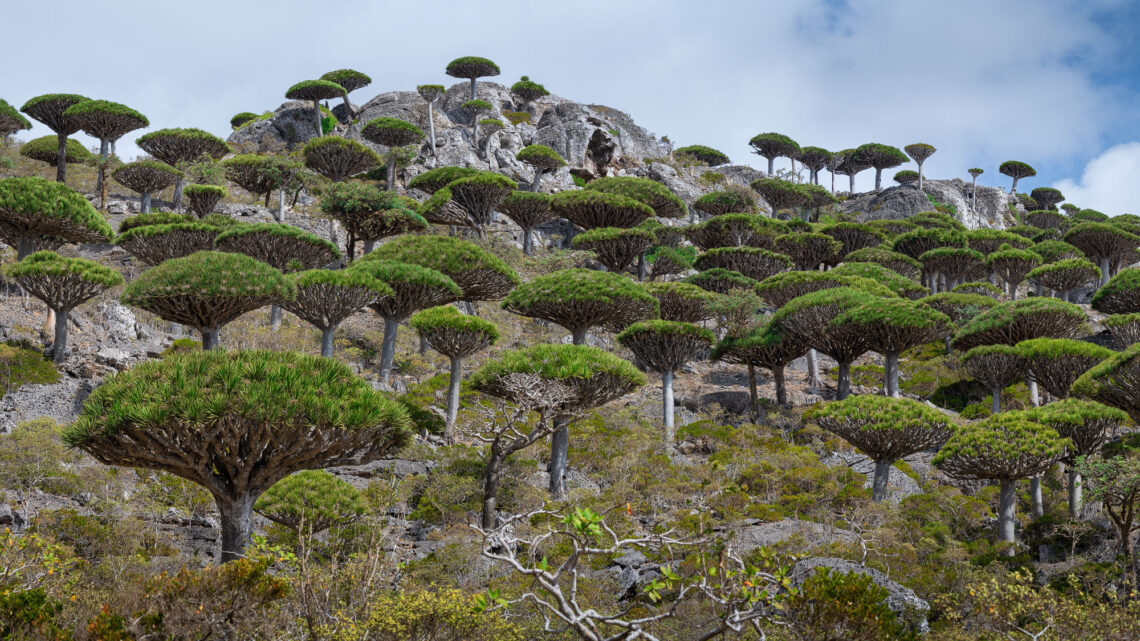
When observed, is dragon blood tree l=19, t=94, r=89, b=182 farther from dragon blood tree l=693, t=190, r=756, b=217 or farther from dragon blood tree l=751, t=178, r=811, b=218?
dragon blood tree l=751, t=178, r=811, b=218

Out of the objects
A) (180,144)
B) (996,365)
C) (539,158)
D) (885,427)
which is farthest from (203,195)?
(996,365)

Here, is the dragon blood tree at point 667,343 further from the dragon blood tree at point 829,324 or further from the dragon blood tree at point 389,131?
the dragon blood tree at point 389,131

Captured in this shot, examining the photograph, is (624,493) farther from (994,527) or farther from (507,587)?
(994,527)

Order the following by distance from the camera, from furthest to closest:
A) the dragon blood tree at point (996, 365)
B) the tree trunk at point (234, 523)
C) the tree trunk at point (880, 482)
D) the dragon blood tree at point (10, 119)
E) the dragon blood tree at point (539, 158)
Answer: the dragon blood tree at point (539, 158) < the dragon blood tree at point (10, 119) < the dragon blood tree at point (996, 365) < the tree trunk at point (880, 482) < the tree trunk at point (234, 523)

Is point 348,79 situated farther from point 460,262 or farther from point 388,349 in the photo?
point 388,349

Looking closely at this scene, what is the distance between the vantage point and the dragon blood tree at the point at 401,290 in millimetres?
22516

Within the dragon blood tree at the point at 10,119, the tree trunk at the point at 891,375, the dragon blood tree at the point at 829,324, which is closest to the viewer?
the tree trunk at the point at 891,375

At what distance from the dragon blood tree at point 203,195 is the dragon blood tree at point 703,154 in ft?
153

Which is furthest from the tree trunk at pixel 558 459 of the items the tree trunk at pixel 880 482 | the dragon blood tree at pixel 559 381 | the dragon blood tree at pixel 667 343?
the tree trunk at pixel 880 482

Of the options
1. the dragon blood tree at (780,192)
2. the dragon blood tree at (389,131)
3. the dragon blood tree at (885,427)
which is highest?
the dragon blood tree at (389,131)

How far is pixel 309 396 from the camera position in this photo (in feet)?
33.9

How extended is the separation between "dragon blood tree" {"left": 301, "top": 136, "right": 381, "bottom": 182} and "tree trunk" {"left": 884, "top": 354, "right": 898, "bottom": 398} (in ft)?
112

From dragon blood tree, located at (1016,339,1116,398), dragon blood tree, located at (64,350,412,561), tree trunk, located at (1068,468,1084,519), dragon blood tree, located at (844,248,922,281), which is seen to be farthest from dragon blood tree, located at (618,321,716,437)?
dragon blood tree, located at (844,248,922,281)

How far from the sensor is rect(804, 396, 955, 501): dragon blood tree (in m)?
18.6
